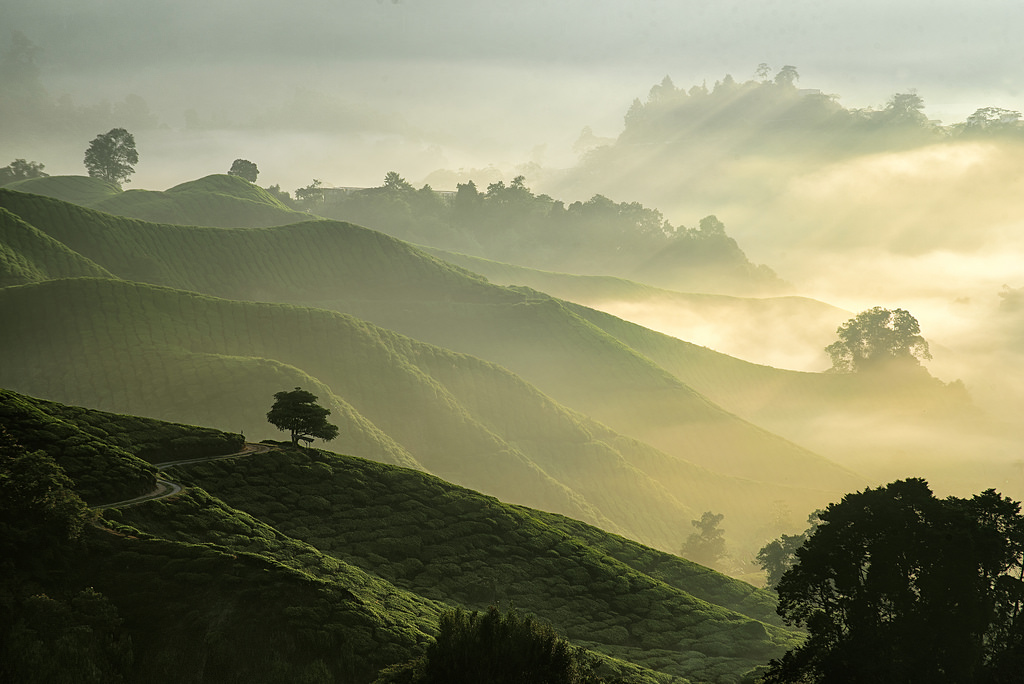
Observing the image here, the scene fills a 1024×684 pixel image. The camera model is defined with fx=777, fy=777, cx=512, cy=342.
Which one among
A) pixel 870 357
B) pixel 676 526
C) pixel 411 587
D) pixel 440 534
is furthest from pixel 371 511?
pixel 870 357

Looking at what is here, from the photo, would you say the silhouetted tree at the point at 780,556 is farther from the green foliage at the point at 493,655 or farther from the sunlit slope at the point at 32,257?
the sunlit slope at the point at 32,257

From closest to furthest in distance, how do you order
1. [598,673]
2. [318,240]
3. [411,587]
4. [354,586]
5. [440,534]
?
1. [598,673]
2. [354,586]
3. [411,587]
4. [440,534]
5. [318,240]

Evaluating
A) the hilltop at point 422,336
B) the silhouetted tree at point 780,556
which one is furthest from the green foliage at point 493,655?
the hilltop at point 422,336

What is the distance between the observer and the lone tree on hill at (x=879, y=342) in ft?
544

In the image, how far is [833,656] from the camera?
93.1 feet

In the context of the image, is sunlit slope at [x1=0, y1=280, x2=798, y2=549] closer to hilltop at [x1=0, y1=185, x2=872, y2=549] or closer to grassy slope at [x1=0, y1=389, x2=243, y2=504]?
hilltop at [x1=0, y1=185, x2=872, y2=549]

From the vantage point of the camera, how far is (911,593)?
101 feet

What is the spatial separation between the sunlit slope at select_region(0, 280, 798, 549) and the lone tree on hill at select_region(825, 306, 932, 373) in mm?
61805

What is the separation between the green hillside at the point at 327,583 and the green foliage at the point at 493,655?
563cm

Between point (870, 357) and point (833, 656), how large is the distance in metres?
154

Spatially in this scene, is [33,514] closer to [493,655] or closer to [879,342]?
[493,655]

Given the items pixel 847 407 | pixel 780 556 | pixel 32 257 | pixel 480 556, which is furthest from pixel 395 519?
pixel 847 407

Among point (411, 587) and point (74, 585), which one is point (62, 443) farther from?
point (411, 587)

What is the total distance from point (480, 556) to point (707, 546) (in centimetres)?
5305
